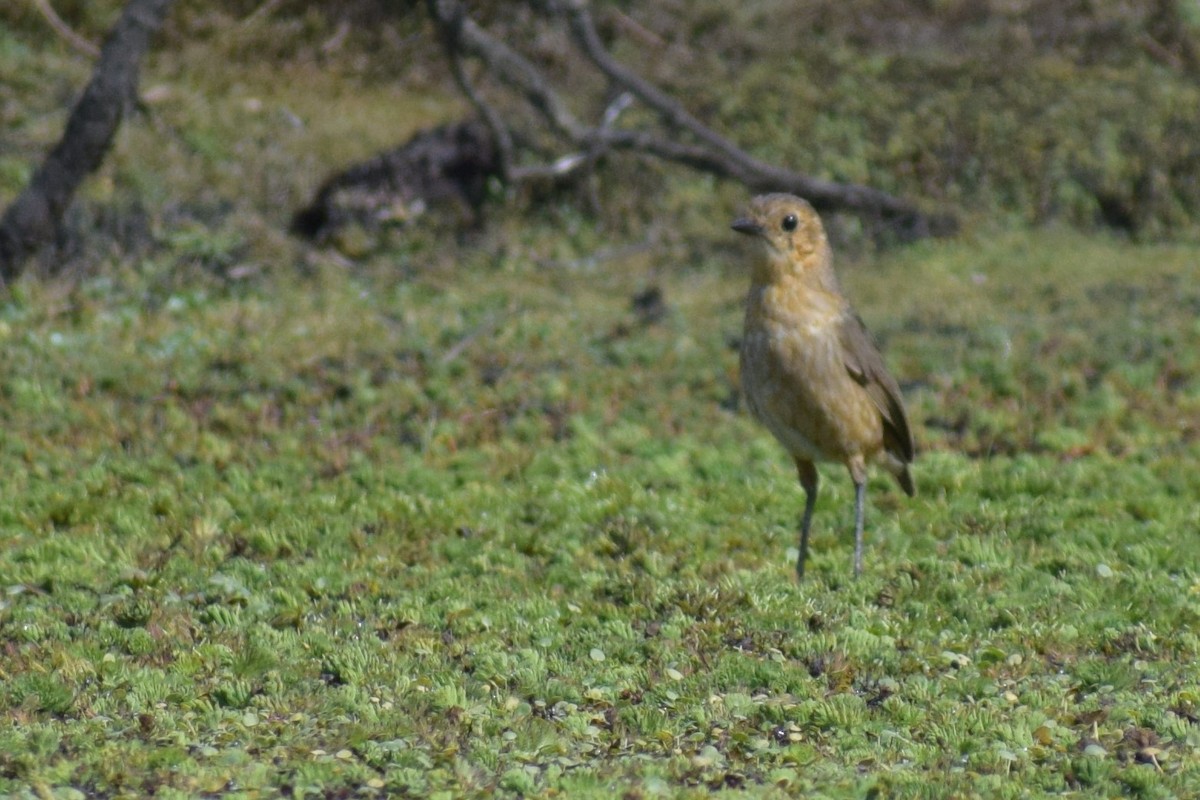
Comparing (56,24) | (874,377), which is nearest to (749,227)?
(874,377)

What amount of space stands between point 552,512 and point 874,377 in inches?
74.0

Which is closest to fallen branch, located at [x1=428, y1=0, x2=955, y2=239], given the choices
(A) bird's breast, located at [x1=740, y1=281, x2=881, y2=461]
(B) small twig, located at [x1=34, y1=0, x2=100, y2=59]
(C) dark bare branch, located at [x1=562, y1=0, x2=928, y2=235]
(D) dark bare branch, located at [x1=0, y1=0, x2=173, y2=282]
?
(C) dark bare branch, located at [x1=562, y1=0, x2=928, y2=235]

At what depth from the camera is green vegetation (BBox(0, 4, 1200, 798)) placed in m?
5.46

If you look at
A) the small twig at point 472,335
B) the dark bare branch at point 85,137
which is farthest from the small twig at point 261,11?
the small twig at point 472,335

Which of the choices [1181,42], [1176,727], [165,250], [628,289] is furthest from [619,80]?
[1176,727]

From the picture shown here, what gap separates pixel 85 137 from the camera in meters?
11.3

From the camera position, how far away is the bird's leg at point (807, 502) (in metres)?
7.48

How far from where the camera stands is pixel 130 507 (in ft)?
26.7

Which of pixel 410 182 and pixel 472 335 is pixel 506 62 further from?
pixel 472 335

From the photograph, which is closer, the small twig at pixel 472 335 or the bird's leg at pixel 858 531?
the bird's leg at pixel 858 531

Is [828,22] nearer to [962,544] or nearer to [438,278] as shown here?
[438,278]

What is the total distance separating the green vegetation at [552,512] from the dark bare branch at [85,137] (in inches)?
14.8

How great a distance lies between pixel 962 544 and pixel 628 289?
6.12 meters

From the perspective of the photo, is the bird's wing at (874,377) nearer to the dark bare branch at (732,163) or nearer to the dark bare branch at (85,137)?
the dark bare branch at (85,137)
